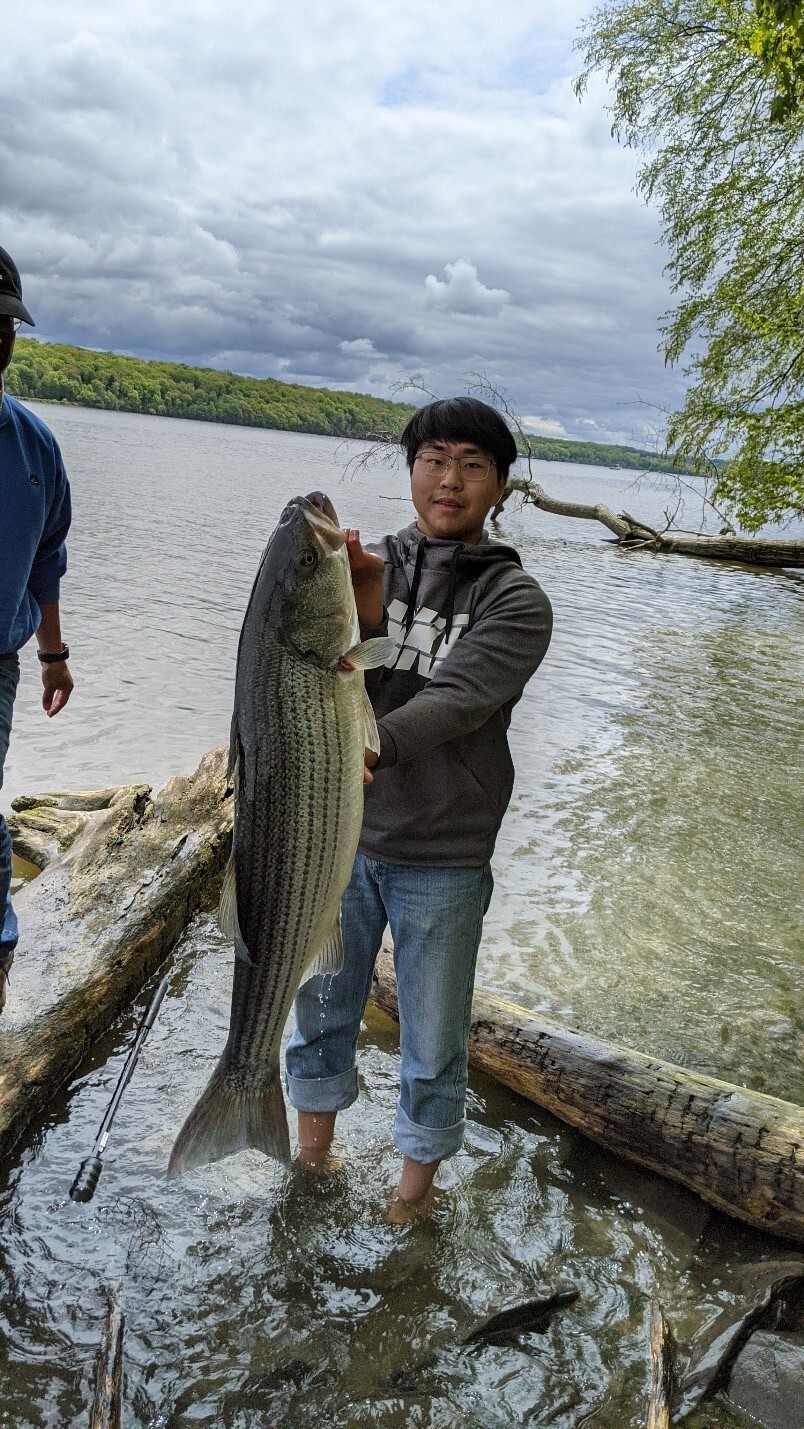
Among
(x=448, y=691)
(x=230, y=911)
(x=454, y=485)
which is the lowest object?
(x=230, y=911)


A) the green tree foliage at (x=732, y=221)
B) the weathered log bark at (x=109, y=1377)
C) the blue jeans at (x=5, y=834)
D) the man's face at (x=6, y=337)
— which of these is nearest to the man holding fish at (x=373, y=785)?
the weathered log bark at (x=109, y=1377)

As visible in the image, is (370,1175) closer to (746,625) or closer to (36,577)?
(36,577)

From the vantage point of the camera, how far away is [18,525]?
3.49 metres

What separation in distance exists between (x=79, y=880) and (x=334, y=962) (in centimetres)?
280

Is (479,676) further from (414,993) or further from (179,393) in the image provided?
(179,393)

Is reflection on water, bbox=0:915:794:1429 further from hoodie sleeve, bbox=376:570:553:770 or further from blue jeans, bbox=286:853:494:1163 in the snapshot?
hoodie sleeve, bbox=376:570:553:770

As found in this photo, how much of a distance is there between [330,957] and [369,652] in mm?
922

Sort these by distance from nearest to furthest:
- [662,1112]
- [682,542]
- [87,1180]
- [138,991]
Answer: [87,1180], [662,1112], [138,991], [682,542]

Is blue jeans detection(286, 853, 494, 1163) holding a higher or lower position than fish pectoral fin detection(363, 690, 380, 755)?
lower

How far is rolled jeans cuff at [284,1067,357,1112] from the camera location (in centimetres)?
331

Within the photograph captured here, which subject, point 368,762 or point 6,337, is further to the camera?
point 6,337

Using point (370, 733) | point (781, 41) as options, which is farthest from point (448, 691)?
point (781, 41)

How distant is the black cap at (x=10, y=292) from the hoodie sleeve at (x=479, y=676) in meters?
1.88

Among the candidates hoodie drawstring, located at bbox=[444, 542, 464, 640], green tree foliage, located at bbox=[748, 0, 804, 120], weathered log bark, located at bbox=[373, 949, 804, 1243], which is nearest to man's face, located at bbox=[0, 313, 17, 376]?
hoodie drawstring, located at bbox=[444, 542, 464, 640]
